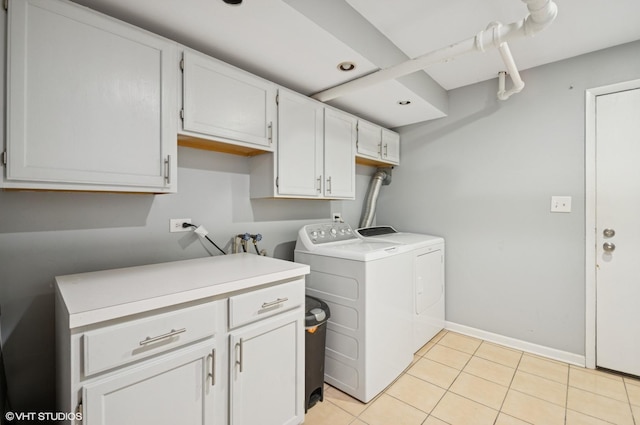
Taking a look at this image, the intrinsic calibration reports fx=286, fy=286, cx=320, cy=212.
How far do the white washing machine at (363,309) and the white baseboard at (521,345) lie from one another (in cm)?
91

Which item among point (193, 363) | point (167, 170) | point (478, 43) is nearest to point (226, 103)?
point (167, 170)

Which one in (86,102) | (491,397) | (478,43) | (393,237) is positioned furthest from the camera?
(393,237)

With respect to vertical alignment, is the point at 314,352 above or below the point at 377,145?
below

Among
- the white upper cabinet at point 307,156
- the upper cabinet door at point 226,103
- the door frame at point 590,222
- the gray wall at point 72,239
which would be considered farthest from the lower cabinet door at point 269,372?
the door frame at point 590,222

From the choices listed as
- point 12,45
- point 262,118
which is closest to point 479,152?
point 262,118

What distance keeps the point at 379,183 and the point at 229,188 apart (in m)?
1.75

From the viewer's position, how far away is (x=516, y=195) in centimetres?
249

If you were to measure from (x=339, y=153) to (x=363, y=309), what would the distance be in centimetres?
129

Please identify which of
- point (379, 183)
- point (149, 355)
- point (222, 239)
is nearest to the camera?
point (149, 355)

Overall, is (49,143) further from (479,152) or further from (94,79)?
(479,152)

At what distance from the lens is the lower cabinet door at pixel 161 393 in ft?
3.06

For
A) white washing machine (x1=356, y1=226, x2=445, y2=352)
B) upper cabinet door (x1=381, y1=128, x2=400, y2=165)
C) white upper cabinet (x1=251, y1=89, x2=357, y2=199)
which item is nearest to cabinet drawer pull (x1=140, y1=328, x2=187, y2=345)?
white upper cabinet (x1=251, y1=89, x2=357, y2=199)

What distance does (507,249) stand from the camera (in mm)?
2549

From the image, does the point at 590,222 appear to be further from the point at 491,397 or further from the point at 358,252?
the point at 358,252
